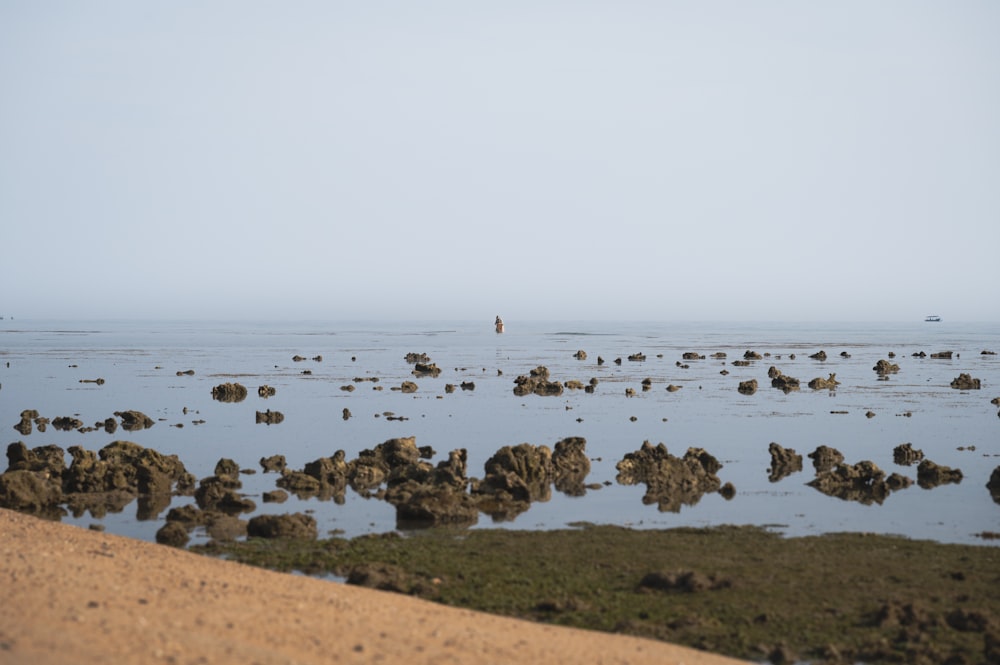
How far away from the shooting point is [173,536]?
24.3 m

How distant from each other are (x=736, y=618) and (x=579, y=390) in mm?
51684

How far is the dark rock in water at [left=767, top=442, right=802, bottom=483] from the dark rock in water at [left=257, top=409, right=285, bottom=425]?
25.6m

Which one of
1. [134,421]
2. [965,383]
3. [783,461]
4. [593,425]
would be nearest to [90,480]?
[134,421]

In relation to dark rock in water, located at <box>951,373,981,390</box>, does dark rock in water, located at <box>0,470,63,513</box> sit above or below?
above

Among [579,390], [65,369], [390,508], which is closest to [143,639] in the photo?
[390,508]

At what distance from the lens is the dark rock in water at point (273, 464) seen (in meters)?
36.1

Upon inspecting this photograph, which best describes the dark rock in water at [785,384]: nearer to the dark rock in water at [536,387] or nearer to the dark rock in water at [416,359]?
the dark rock in water at [536,387]

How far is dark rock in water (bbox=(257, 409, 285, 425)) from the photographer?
5130 centimetres

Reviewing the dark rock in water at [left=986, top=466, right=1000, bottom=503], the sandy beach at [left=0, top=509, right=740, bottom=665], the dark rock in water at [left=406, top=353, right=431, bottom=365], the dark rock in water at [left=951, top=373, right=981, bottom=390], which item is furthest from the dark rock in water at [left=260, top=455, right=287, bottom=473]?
the dark rock in water at [left=406, top=353, right=431, bottom=365]

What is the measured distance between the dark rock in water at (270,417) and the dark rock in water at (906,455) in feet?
96.2

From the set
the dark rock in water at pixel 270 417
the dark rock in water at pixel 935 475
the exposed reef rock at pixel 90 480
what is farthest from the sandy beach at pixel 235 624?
the dark rock in water at pixel 270 417

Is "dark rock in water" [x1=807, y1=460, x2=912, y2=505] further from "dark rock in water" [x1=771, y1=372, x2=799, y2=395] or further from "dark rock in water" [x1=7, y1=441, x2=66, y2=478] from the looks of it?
"dark rock in water" [x1=771, y1=372, x2=799, y2=395]

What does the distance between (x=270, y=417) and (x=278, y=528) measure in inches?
1080

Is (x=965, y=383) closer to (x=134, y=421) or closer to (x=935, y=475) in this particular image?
(x=935, y=475)
